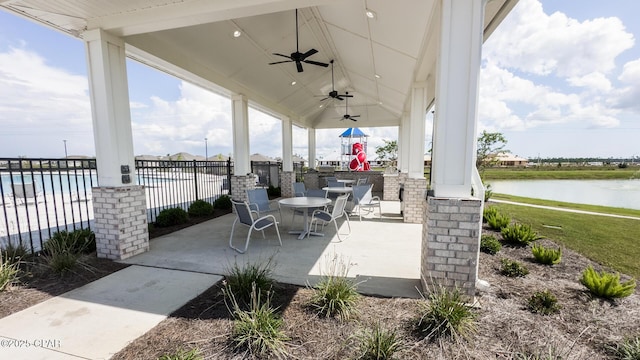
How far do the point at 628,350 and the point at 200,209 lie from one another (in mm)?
6782

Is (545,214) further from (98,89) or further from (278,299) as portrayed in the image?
(98,89)

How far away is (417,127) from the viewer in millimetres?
5598

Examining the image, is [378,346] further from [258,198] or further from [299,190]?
[299,190]

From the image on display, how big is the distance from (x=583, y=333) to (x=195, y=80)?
693 centimetres

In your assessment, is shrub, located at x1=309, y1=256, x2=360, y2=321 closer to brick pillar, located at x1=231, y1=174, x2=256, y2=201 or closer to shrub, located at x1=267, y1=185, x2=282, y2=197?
brick pillar, located at x1=231, y1=174, x2=256, y2=201

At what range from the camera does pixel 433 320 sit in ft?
6.36

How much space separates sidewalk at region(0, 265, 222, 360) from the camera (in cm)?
179

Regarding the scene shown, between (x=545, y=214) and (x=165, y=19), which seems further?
(x=545, y=214)

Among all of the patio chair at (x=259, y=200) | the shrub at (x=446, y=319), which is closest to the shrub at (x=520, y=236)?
the shrub at (x=446, y=319)

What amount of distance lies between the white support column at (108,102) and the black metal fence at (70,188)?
1.49 ft

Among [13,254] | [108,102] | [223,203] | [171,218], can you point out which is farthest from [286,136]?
[13,254]

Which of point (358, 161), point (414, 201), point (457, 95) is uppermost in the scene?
point (457, 95)

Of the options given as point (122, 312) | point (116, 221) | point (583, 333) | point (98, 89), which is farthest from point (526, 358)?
point (98, 89)

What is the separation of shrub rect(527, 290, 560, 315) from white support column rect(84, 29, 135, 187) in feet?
16.6
